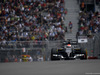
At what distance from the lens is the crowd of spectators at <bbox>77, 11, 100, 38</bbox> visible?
2767cm

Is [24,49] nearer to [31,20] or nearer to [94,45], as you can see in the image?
[94,45]

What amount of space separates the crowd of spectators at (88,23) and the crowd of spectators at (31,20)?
1.58 m

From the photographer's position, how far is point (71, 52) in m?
17.3

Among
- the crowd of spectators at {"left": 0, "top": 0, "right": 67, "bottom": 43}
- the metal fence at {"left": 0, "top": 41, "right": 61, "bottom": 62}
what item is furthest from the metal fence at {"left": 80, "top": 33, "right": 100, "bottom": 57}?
the crowd of spectators at {"left": 0, "top": 0, "right": 67, "bottom": 43}

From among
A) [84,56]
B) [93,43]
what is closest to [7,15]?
[93,43]

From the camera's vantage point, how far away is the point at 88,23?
2844 cm

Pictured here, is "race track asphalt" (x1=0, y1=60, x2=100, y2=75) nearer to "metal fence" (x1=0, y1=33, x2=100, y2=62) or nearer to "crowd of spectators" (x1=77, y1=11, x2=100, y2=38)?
"metal fence" (x1=0, y1=33, x2=100, y2=62)

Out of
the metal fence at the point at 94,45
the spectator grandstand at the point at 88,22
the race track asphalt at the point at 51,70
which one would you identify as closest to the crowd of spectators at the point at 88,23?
the spectator grandstand at the point at 88,22

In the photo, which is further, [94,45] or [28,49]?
[28,49]

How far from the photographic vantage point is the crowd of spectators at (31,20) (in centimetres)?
2667

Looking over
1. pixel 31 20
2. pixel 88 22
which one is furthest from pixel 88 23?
pixel 31 20

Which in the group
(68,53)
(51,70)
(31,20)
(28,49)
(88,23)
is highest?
(31,20)

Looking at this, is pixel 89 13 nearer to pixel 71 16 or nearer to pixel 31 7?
pixel 71 16

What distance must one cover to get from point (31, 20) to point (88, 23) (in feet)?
16.5
